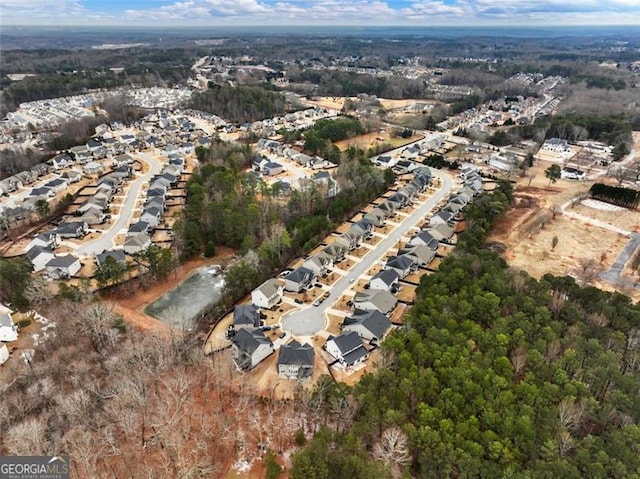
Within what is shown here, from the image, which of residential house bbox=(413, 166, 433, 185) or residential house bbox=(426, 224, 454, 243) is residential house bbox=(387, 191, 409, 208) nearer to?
residential house bbox=(413, 166, 433, 185)

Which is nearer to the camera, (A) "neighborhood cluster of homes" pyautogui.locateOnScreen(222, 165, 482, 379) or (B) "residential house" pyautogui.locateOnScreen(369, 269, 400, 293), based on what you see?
(A) "neighborhood cluster of homes" pyautogui.locateOnScreen(222, 165, 482, 379)

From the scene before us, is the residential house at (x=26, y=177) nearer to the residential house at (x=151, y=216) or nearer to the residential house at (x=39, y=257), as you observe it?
the residential house at (x=151, y=216)

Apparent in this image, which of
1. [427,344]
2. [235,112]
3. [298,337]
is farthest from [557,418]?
[235,112]

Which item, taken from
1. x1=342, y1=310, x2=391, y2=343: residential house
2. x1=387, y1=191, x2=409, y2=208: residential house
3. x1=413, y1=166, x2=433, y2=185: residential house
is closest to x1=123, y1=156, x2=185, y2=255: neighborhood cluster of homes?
x1=342, y1=310, x2=391, y2=343: residential house

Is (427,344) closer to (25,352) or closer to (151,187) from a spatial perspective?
(25,352)

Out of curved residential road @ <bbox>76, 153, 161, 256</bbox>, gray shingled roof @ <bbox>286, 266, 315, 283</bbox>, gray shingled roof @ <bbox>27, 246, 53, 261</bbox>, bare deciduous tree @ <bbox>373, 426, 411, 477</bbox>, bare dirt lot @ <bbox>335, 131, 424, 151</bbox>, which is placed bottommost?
bare dirt lot @ <bbox>335, 131, 424, 151</bbox>

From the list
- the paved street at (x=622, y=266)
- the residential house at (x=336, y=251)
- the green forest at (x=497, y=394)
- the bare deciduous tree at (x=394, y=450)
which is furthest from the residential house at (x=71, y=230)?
the paved street at (x=622, y=266)

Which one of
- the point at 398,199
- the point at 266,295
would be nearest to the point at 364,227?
the point at 398,199
